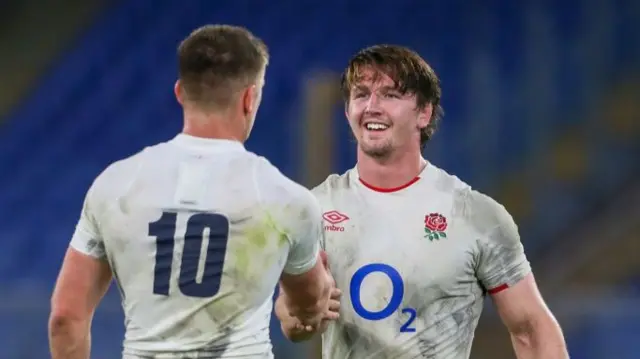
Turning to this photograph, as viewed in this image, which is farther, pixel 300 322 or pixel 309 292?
pixel 300 322

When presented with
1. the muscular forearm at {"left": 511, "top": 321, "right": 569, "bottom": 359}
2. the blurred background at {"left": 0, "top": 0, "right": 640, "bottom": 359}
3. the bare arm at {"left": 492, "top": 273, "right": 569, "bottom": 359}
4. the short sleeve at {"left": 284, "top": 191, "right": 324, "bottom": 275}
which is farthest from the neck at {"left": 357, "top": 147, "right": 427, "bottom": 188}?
the blurred background at {"left": 0, "top": 0, "right": 640, "bottom": 359}

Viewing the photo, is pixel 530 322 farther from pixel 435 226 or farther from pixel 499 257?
pixel 435 226

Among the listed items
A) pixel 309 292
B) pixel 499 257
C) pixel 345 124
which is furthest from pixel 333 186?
pixel 345 124

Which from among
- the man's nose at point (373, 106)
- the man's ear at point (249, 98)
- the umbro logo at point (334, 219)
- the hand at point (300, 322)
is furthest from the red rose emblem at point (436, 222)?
the man's ear at point (249, 98)

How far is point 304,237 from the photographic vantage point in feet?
9.29

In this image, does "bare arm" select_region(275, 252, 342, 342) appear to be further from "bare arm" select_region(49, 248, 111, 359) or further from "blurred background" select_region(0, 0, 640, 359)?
"blurred background" select_region(0, 0, 640, 359)

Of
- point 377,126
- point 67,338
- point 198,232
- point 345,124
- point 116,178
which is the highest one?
point 345,124

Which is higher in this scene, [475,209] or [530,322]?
[475,209]

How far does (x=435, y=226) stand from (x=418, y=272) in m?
0.14

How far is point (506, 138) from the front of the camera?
834 centimetres

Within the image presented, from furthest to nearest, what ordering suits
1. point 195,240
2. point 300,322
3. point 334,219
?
point 334,219 → point 300,322 → point 195,240

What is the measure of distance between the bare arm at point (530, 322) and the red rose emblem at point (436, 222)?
23cm

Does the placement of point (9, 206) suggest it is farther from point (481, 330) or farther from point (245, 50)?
point (245, 50)

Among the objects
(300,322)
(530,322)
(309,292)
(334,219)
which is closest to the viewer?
(309,292)
